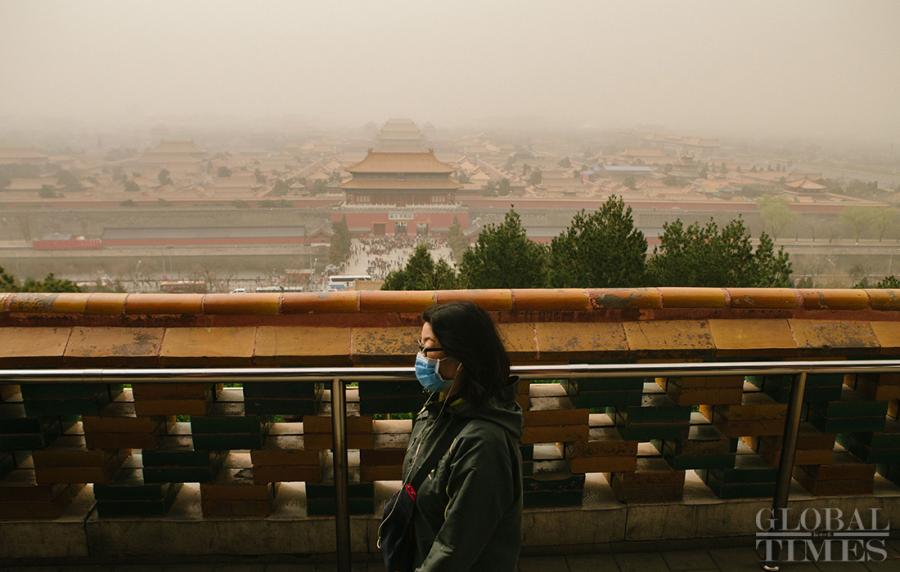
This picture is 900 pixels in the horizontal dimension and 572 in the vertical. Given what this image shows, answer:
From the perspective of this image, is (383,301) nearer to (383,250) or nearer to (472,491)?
(472,491)

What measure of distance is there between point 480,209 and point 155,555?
54476 mm

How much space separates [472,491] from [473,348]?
9.8 inches

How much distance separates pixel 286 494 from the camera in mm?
1926

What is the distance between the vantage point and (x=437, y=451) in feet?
3.91

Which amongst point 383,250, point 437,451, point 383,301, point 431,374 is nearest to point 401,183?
point 383,250

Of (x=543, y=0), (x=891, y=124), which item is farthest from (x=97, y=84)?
(x=891, y=124)

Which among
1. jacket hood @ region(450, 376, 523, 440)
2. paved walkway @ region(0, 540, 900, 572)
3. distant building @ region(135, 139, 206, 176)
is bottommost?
distant building @ region(135, 139, 206, 176)

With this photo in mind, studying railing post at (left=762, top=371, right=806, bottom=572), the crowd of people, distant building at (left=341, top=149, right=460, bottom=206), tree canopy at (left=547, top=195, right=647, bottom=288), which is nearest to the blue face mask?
railing post at (left=762, top=371, right=806, bottom=572)

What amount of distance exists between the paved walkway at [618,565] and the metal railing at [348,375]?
0.08 meters

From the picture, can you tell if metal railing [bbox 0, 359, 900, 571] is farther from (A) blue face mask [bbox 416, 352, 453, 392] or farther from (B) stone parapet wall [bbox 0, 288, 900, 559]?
(A) blue face mask [bbox 416, 352, 453, 392]

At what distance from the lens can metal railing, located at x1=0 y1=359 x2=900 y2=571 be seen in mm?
1560

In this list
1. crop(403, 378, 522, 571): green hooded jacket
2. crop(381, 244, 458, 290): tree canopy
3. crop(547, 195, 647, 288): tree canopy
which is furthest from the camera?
crop(547, 195, 647, 288): tree canopy

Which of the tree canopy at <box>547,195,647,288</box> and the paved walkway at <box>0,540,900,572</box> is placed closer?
the paved walkway at <box>0,540,900,572</box>

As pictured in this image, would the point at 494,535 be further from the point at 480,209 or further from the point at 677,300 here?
the point at 480,209
